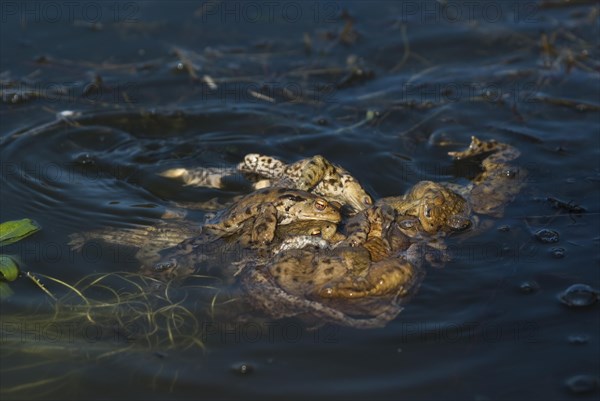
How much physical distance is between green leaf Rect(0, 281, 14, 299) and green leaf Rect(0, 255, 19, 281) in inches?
2.3

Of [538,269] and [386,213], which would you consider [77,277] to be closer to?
[386,213]

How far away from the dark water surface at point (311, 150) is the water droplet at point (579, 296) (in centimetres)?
7

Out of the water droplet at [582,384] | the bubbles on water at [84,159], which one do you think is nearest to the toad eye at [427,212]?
the water droplet at [582,384]

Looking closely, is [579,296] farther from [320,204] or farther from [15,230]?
[15,230]

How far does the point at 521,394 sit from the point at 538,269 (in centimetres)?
165

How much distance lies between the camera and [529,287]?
23.9 feet

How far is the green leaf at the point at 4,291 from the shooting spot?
721 cm

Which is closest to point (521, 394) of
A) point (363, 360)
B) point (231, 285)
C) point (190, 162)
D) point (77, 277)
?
point (363, 360)

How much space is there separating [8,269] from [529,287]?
4392mm

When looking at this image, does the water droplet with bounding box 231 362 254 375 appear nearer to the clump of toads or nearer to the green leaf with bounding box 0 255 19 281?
the clump of toads

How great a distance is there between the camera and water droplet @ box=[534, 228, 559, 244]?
7.92 meters

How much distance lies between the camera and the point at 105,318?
700 centimetres

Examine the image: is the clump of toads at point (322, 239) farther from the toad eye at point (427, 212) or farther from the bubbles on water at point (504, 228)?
the bubbles on water at point (504, 228)

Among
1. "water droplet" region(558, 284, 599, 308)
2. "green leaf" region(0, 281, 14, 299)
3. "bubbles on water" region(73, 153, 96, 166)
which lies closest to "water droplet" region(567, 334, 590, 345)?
"water droplet" region(558, 284, 599, 308)
